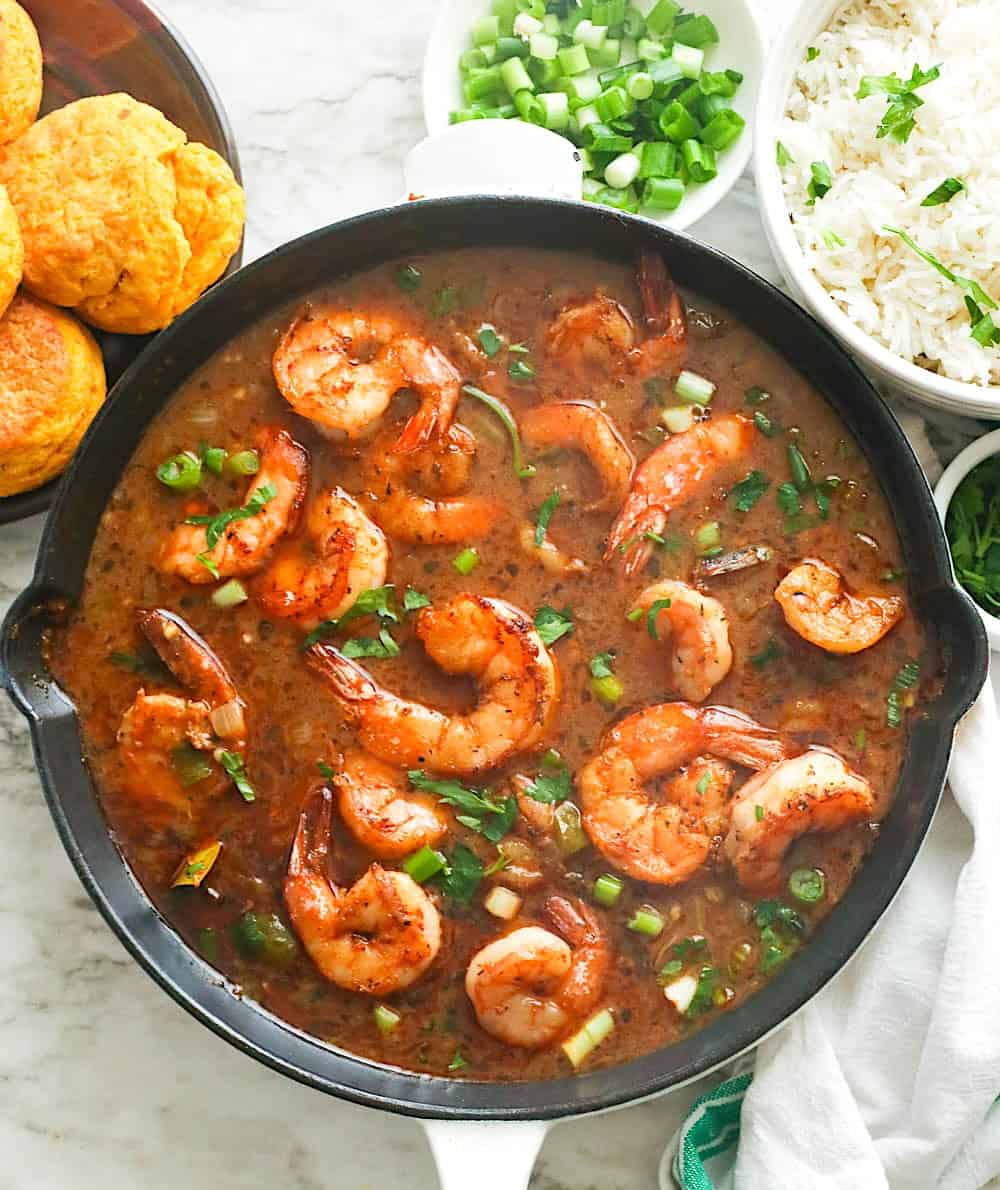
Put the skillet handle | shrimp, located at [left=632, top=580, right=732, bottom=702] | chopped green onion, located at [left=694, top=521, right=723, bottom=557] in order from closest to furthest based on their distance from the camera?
the skillet handle < shrimp, located at [left=632, top=580, right=732, bottom=702] < chopped green onion, located at [left=694, top=521, right=723, bottom=557]

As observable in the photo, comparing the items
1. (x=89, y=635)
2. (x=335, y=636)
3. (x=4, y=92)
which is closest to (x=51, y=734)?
(x=89, y=635)

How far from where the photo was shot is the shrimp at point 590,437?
3182 millimetres

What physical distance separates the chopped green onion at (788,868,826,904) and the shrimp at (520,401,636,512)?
92cm

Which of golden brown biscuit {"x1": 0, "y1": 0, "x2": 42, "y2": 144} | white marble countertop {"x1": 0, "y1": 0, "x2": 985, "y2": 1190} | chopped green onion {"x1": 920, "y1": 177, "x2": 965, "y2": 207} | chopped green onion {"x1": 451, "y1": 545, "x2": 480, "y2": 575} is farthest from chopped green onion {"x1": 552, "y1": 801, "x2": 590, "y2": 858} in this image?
golden brown biscuit {"x1": 0, "y1": 0, "x2": 42, "y2": 144}

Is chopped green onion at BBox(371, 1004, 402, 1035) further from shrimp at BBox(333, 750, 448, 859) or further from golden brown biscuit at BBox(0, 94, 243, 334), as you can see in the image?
golden brown biscuit at BBox(0, 94, 243, 334)

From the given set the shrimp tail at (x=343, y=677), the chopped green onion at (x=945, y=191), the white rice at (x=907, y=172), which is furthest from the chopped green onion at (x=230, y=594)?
the chopped green onion at (x=945, y=191)

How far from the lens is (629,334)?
3.25 metres

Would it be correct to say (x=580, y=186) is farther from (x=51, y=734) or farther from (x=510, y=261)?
(x=51, y=734)

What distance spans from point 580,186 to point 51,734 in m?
1.80

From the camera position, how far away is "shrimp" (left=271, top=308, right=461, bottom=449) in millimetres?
3188

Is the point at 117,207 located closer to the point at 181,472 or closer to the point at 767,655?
the point at 181,472

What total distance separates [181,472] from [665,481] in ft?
3.67

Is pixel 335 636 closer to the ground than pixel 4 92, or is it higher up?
closer to the ground

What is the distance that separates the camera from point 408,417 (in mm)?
3262
